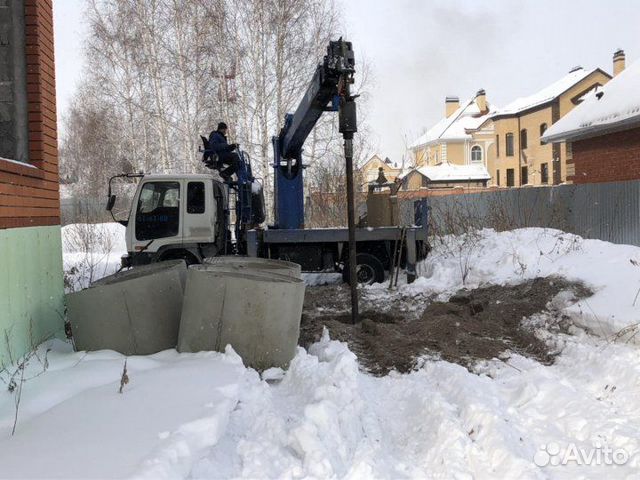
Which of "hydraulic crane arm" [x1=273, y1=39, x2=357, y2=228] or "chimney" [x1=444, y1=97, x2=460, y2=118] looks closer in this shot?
"hydraulic crane arm" [x1=273, y1=39, x2=357, y2=228]

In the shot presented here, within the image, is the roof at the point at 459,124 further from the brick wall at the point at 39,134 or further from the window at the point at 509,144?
the brick wall at the point at 39,134

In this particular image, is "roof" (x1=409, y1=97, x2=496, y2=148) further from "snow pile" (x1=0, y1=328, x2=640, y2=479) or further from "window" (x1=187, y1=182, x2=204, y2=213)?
"snow pile" (x1=0, y1=328, x2=640, y2=479)

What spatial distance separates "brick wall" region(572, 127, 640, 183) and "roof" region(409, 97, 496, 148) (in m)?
37.6

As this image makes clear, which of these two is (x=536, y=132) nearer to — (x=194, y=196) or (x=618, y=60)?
(x=618, y=60)

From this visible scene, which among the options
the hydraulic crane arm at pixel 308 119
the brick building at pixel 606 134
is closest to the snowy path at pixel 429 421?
the hydraulic crane arm at pixel 308 119

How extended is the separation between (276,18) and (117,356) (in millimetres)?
18043

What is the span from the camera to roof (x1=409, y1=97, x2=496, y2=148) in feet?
192

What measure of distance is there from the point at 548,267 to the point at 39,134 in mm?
7933

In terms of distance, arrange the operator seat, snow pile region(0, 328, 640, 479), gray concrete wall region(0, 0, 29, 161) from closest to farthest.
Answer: snow pile region(0, 328, 640, 479) < gray concrete wall region(0, 0, 29, 161) < the operator seat

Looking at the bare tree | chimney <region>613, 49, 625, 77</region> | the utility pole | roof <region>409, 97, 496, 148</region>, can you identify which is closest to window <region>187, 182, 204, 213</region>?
the utility pole

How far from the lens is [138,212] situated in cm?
1110

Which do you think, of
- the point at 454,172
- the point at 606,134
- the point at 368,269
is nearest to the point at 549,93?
the point at 454,172

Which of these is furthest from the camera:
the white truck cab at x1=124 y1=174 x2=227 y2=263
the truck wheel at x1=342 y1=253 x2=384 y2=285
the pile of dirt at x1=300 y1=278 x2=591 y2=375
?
the truck wheel at x1=342 y1=253 x2=384 y2=285

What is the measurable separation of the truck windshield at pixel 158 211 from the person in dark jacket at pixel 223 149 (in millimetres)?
1004
